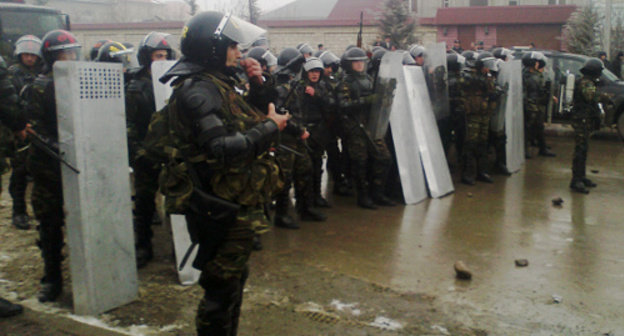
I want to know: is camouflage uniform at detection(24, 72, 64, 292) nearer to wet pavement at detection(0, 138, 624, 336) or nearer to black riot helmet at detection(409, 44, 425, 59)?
wet pavement at detection(0, 138, 624, 336)

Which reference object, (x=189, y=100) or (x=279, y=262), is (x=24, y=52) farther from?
(x=189, y=100)

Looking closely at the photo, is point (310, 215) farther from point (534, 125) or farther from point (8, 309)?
point (534, 125)

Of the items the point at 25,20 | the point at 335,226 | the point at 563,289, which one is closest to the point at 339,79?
the point at 335,226

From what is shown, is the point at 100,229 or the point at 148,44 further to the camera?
the point at 148,44

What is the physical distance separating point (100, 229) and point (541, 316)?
2.99 m

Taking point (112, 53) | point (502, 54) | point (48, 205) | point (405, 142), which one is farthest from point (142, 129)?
point (502, 54)

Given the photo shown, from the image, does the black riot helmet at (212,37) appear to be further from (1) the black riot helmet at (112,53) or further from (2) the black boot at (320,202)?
(2) the black boot at (320,202)

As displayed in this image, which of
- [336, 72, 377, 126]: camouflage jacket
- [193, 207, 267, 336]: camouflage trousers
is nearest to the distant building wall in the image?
[336, 72, 377, 126]: camouflage jacket

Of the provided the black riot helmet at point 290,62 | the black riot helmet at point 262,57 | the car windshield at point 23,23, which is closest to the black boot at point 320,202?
Answer: the black riot helmet at point 290,62

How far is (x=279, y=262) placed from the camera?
503cm

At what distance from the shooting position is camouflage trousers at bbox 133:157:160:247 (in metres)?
4.73

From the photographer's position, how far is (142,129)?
16.2 feet

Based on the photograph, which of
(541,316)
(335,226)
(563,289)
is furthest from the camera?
(335,226)

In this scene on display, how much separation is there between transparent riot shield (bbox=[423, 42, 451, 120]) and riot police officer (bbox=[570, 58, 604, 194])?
5.70ft
